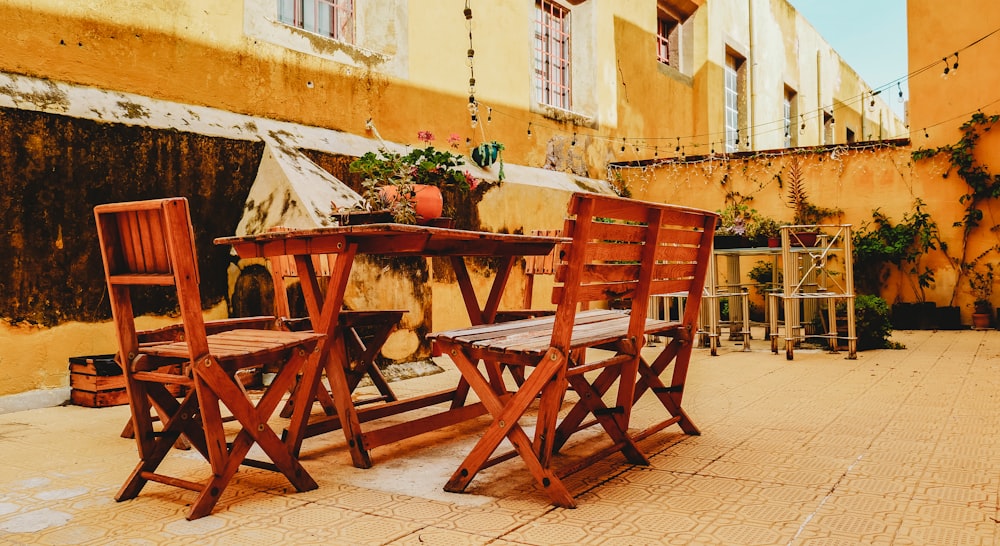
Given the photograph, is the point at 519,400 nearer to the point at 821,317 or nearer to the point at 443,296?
the point at 443,296

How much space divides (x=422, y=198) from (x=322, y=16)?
3620mm

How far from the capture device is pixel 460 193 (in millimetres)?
6609

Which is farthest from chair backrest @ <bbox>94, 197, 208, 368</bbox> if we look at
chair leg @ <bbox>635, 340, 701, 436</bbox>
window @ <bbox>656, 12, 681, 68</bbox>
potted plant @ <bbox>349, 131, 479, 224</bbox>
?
window @ <bbox>656, 12, 681, 68</bbox>

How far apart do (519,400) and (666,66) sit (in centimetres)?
939

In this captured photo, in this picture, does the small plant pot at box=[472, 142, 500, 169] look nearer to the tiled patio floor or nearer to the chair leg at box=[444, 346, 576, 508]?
the tiled patio floor

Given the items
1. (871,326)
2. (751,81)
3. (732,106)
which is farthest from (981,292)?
(751,81)

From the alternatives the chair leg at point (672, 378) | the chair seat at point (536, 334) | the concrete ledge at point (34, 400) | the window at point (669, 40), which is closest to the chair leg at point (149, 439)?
the chair seat at point (536, 334)

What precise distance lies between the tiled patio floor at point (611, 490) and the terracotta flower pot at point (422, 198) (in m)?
0.99

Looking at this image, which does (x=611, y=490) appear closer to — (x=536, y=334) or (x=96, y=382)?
(x=536, y=334)

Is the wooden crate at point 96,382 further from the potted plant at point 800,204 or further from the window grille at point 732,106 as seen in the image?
the window grille at point 732,106

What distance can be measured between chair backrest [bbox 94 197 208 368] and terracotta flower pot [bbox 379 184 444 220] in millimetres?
1010

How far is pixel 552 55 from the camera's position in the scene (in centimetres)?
893

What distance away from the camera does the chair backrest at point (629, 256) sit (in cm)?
229

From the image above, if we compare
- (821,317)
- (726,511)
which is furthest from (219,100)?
(821,317)
